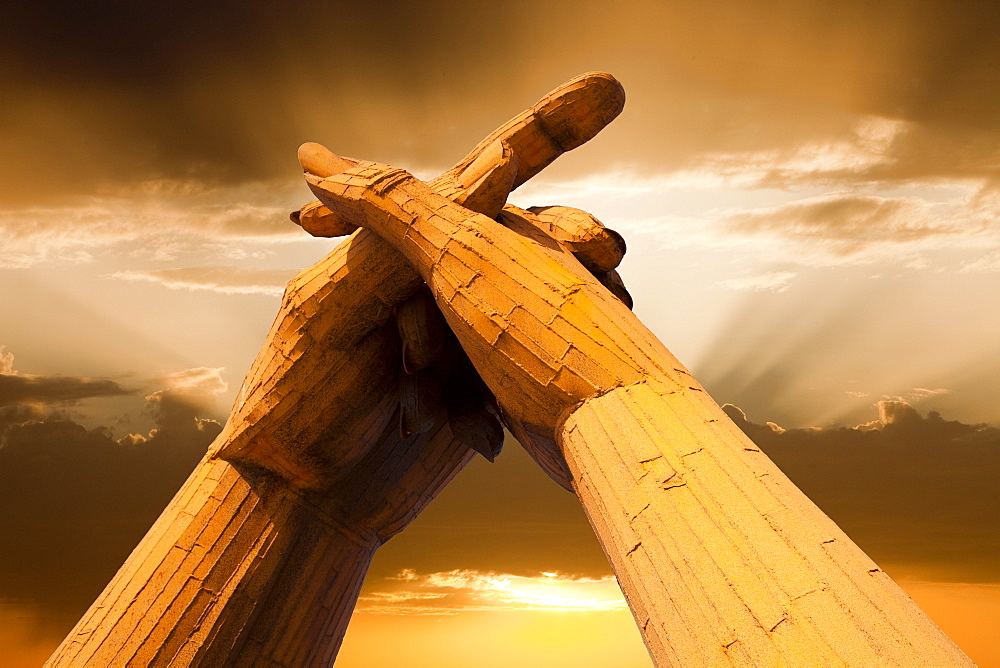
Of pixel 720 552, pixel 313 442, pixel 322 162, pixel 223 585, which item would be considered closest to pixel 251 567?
pixel 223 585

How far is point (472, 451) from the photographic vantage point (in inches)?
115

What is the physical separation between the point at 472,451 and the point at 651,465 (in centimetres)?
156

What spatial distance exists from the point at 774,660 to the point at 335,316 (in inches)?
65.9

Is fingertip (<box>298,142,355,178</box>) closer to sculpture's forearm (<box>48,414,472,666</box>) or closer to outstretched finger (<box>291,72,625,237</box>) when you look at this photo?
outstretched finger (<box>291,72,625,237</box>)

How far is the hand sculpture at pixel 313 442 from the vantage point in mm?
2170

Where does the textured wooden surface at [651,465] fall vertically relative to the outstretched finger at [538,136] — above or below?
below

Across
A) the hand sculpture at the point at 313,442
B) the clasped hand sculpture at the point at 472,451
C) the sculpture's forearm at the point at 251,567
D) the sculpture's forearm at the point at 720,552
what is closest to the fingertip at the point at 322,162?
the clasped hand sculpture at the point at 472,451

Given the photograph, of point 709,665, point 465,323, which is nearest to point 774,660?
point 709,665

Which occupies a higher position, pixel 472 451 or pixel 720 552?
pixel 472 451

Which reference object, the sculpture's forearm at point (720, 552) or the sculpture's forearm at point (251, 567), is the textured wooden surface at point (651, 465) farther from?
the sculpture's forearm at point (251, 567)

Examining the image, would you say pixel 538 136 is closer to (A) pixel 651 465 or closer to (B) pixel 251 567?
(A) pixel 651 465

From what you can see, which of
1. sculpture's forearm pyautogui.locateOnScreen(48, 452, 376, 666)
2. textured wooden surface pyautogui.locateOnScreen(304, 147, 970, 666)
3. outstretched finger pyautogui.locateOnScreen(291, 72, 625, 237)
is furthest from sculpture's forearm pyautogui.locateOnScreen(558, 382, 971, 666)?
sculpture's forearm pyautogui.locateOnScreen(48, 452, 376, 666)

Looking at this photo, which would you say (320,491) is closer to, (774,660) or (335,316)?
(335,316)

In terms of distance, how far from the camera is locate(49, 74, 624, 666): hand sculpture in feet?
7.12
